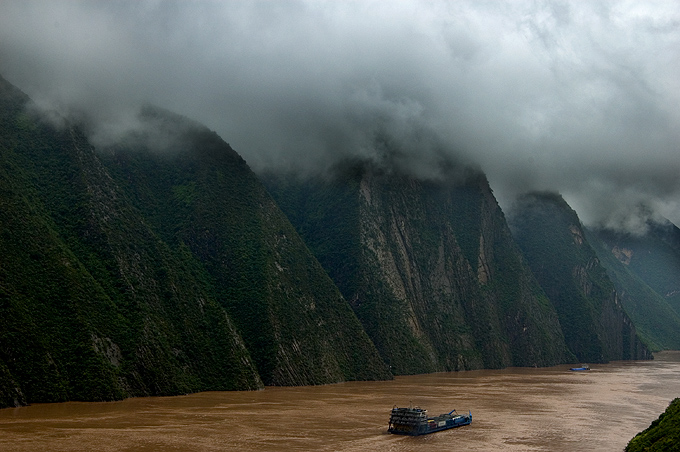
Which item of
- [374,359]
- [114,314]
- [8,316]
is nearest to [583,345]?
[374,359]

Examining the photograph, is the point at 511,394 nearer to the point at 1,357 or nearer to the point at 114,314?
the point at 114,314

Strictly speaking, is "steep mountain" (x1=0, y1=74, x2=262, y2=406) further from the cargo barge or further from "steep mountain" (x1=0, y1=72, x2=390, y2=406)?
the cargo barge

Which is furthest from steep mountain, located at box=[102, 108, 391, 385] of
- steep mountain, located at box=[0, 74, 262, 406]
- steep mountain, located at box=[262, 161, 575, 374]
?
steep mountain, located at box=[262, 161, 575, 374]

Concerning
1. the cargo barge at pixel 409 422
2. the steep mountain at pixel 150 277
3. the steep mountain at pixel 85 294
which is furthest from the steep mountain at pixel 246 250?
the cargo barge at pixel 409 422

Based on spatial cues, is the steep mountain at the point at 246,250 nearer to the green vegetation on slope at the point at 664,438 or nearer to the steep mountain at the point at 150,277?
the steep mountain at the point at 150,277

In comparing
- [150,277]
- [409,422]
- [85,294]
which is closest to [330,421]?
[409,422]

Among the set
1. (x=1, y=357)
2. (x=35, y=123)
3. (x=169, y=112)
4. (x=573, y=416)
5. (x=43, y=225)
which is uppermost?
(x=169, y=112)
